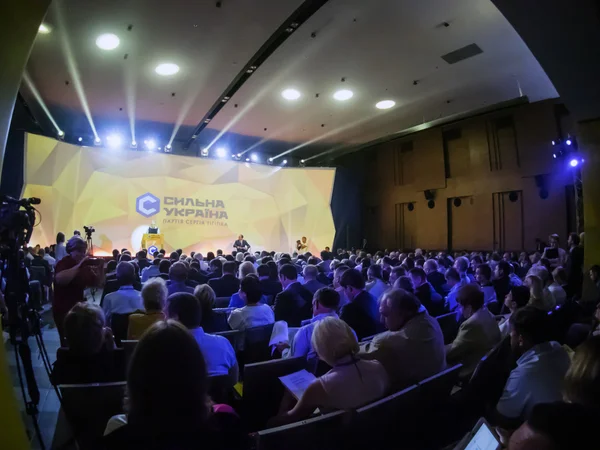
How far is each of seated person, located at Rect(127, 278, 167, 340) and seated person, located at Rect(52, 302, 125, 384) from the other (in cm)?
58

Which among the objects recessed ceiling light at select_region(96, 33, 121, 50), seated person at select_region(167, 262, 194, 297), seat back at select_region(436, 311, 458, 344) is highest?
recessed ceiling light at select_region(96, 33, 121, 50)

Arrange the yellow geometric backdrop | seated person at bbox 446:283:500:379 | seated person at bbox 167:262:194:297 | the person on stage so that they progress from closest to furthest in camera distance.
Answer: seated person at bbox 446:283:500:379, seated person at bbox 167:262:194:297, the yellow geometric backdrop, the person on stage

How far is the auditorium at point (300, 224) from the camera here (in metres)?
1.92

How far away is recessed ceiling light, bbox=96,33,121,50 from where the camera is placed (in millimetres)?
7176

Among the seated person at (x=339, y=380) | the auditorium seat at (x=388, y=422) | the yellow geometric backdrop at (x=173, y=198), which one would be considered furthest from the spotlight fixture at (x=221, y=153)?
the auditorium seat at (x=388, y=422)

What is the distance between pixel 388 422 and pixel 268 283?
10.7 feet

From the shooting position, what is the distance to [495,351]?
2.65 m

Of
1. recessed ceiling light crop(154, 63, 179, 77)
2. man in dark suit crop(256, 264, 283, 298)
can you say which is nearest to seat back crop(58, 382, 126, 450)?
man in dark suit crop(256, 264, 283, 298)

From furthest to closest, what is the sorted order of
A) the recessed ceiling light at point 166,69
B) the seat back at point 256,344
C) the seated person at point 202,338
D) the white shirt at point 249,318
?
the recessed ceiling light at point 166,69, the white shirt at point 249,318, the seat back at point 256,344, the seated person at point 202,338

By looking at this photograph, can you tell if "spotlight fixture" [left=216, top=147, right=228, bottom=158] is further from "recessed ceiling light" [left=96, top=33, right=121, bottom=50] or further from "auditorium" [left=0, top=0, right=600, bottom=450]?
"recessed ceiling light" [left=96, top=33, right=121, bottom=50]

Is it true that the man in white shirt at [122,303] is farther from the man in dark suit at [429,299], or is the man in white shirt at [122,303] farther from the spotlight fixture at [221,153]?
the spotlight fixture at [221,153]

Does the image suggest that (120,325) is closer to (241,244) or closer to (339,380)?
(339,380)

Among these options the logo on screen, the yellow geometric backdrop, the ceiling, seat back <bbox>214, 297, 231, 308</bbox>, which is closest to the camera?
seat back <bbox>214, 297, 231, 308</bbox>

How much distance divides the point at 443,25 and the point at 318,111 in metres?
5.10
